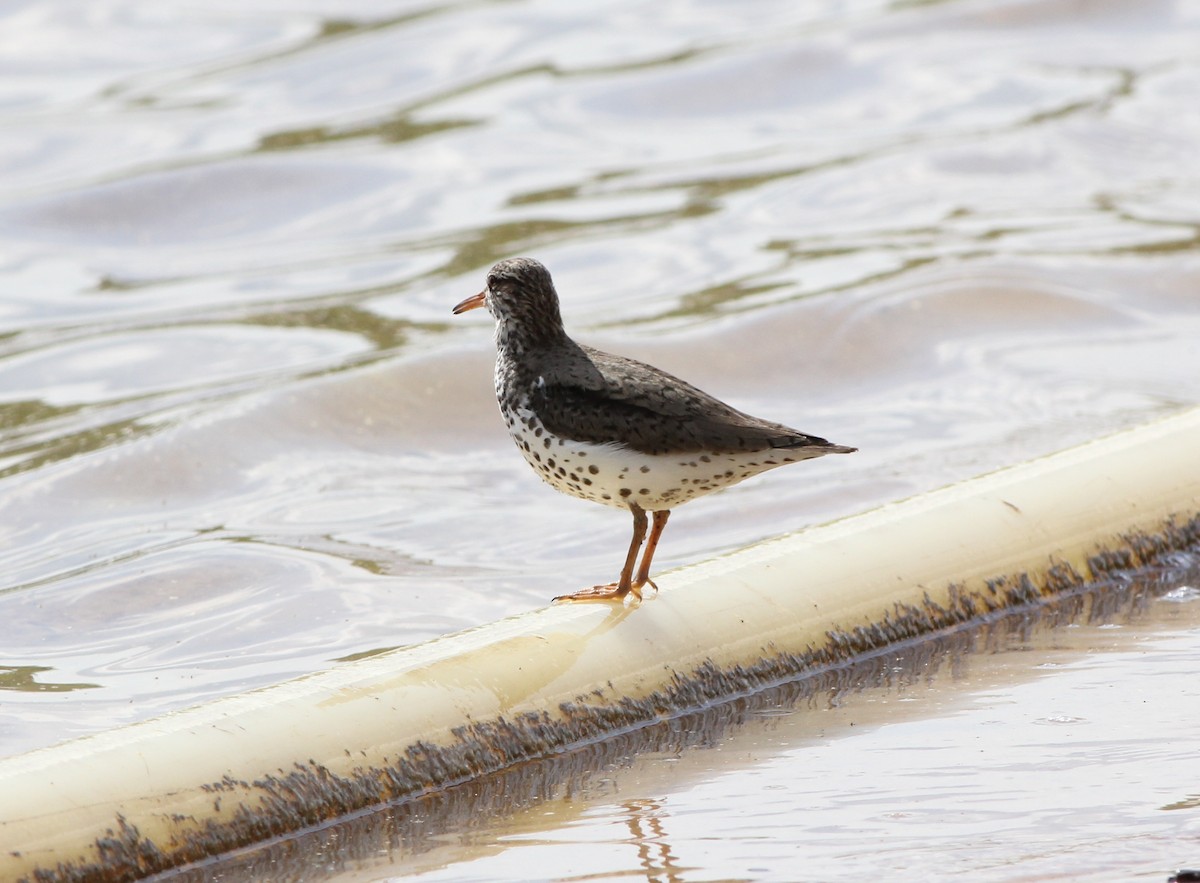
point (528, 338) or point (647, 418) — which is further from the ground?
point (528, 338)

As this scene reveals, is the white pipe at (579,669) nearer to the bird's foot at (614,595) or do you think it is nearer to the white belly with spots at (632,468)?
the bird's foot at (614,595)

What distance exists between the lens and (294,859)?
4.54 metres

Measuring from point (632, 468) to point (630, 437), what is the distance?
3.6 inches

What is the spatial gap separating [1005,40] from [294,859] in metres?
14.1

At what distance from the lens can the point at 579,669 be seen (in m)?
5.09

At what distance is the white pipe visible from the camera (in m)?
4.32

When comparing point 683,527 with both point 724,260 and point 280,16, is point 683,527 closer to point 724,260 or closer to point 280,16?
point 724,260

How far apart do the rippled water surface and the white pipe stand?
1.92ft

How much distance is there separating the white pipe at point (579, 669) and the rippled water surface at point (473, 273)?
0.59 meters

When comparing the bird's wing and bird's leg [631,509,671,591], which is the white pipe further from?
the bird's wing

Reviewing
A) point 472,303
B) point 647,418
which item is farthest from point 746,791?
point 472,303

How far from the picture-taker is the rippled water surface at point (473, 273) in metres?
7.52

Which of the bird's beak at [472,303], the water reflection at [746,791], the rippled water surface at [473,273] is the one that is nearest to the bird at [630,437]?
the bird's beak at [472,303]

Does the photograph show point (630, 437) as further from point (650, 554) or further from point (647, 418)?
point (650, 554)
